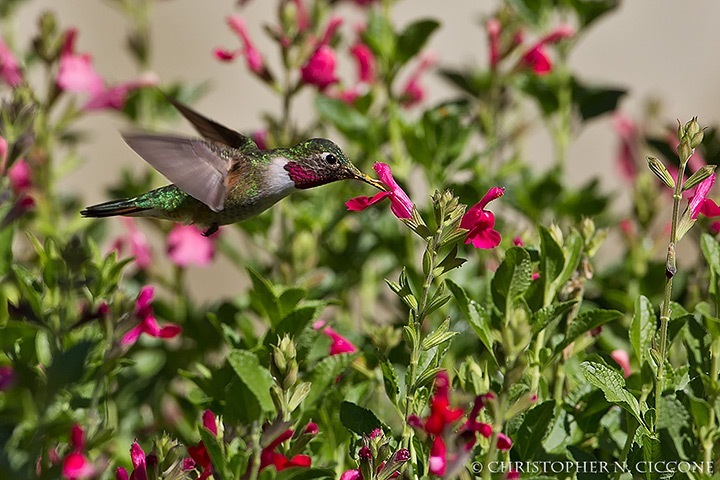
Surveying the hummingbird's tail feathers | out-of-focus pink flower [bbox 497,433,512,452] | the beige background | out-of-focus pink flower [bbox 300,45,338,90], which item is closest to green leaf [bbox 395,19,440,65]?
out-of-focus pink flower [bbox 300,45,338,90]

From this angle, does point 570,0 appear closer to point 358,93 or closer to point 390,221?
point 358,93

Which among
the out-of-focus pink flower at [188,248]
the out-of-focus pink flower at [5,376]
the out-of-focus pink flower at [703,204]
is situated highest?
the out-of-focus pink flower at [703,204]

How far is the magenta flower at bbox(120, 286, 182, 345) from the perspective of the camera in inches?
71.4

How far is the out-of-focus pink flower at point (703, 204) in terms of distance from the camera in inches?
62.6

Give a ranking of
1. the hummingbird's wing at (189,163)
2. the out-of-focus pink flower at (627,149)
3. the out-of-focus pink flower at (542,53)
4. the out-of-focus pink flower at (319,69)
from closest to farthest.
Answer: the hummingbird's wing at (189,163) < the out-of-focus pink flower at (319,69) < the out-of-focus pink flower at (542,53) < the out-of-focus pink flower at (627,149)

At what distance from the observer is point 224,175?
6.48 ft

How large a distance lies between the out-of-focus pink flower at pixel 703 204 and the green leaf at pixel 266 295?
2.39ft

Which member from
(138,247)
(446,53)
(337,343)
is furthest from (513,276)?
(446,53)

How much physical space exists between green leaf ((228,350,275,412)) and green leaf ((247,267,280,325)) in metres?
0.16

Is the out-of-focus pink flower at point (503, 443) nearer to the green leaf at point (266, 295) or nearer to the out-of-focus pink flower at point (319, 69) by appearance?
the green leaf at point (266, 295)

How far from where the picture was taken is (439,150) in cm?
236

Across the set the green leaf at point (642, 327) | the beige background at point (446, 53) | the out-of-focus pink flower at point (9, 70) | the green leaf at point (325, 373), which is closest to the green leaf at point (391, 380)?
the green leaf at point (325, 373)

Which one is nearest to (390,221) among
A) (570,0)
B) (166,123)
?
(570,0)

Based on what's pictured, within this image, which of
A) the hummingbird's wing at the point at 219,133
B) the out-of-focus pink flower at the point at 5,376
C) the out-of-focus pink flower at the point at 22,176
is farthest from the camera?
the out-of-focus pink flower at the point at 22,176
